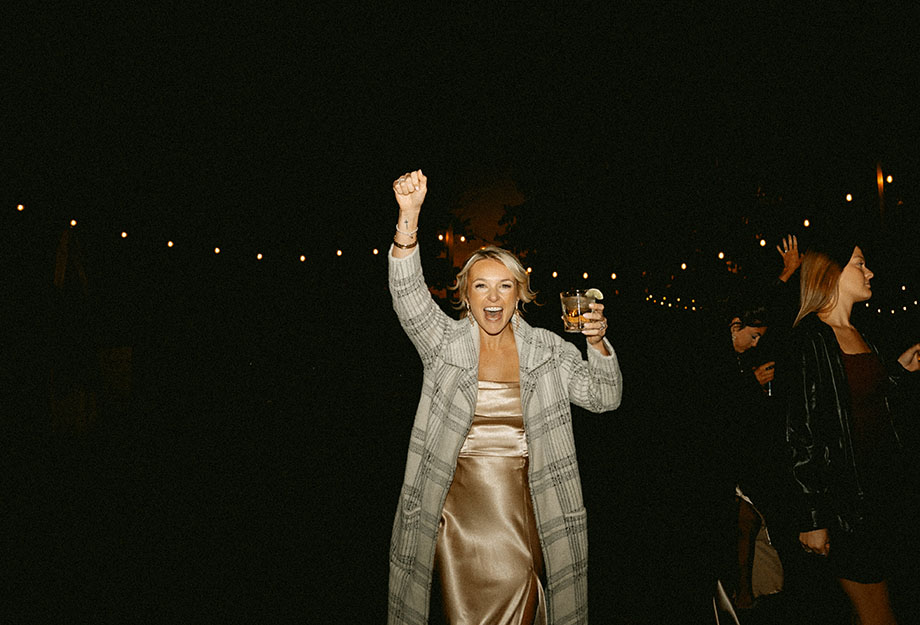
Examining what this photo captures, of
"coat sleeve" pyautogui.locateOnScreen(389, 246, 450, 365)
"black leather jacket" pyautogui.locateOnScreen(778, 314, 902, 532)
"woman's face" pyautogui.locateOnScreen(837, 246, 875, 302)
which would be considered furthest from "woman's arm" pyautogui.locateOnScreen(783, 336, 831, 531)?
"coat sleeve" pyautogui.locateOnScreen(389, 246, 450, 365)

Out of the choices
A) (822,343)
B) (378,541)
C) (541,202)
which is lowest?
(378,541)

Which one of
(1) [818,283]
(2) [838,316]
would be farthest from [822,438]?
(1) [818,283]

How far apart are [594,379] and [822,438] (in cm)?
101

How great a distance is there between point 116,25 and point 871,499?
6.90 m

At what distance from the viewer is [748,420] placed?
2.94m

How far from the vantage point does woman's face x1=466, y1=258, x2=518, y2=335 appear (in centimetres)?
244

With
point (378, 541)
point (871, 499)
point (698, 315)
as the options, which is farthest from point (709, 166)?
point (378, 541)

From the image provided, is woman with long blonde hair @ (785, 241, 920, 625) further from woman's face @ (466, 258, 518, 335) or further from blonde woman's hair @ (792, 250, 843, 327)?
woman's face @ (466, 258, 518, 335)

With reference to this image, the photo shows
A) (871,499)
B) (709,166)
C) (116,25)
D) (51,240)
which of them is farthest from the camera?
(51,240)

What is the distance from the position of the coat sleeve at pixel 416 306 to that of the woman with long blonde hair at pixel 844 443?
162 cm

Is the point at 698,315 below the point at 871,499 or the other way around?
the other way around

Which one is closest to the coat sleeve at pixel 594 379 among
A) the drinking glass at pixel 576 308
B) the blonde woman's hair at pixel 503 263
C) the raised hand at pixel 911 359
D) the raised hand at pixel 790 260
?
the drinking glass at pixel 576 308

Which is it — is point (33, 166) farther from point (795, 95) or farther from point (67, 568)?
point (795, 95)

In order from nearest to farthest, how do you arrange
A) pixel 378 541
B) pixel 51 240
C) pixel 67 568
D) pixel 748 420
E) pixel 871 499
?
pixel 871 499 < pixel 748 420 < pixel 67 568 < pixel 378 541 < pixel 51 240
